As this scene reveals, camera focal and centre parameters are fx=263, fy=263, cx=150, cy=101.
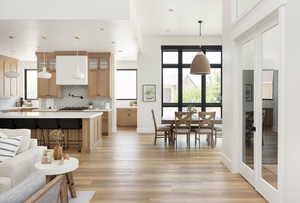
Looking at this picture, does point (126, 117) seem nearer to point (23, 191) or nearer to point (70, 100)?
point (70, 100)

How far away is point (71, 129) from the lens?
647cm

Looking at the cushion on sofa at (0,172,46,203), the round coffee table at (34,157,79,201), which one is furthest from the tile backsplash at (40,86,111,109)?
the cushion on sofa at (0,172,46,203)

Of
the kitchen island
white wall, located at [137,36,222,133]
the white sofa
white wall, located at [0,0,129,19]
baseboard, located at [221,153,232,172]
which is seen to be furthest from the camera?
white wall, located at [137,36,222,133]

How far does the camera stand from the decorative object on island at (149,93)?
9.26 m

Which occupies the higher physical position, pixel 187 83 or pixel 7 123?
pixel 187 83

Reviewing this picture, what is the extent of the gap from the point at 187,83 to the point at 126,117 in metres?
3.16

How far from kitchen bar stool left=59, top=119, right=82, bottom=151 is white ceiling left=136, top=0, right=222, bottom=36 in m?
3.18

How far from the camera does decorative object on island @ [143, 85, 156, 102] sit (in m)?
9.26

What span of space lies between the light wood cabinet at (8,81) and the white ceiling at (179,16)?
488 centimetres

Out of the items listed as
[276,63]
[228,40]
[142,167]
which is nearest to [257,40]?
[276,63]

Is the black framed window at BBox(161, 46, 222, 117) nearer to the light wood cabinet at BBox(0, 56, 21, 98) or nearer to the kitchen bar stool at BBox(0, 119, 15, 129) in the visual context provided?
the kitchen bar stool at BBox(0, 119, 15, 129)

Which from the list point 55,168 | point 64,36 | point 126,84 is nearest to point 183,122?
point 64,36

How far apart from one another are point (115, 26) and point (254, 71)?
3076mm

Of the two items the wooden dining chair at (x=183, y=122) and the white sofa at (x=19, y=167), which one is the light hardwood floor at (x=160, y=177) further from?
the white sofa at (x=19, y=167)
